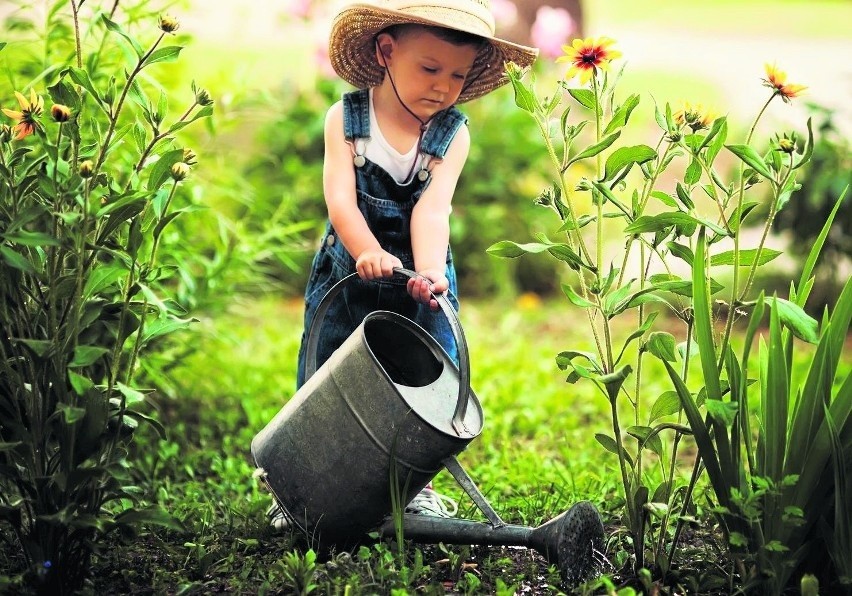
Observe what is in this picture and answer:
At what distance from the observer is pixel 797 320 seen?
6.16 feet

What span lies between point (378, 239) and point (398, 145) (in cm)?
24

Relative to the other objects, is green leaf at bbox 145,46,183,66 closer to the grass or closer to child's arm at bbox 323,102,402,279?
child's arm at bbox 323,102,402,279

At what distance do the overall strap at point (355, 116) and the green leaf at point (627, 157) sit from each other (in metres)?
0.73

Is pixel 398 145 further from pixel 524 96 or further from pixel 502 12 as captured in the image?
pixel 502 12

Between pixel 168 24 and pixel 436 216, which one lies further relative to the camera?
pixel 436 216

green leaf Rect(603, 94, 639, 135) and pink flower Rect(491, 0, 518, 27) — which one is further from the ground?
pink flower Rect(491, 0, 518, 27)

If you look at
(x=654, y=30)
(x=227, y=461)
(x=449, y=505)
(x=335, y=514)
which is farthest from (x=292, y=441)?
(x=654, y=30)

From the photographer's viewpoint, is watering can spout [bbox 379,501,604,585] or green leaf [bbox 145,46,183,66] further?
watering can spout [bbox 379,501,604,585]

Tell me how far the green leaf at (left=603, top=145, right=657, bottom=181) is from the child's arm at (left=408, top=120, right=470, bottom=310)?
50 cm

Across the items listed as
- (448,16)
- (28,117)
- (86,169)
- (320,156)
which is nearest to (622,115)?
(448,16)

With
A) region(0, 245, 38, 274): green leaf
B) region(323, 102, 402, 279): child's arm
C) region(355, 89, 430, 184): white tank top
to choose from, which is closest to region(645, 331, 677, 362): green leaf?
region(323, 102, 402, 279): child's arm

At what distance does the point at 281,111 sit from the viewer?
5.49 m

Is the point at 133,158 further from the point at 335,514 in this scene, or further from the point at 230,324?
the point at 230,324

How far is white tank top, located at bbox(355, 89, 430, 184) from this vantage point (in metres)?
2.53
